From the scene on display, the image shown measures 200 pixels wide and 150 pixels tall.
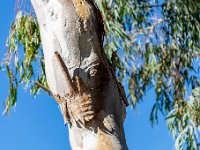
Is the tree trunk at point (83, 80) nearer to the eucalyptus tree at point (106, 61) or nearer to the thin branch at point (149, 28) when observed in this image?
the eucalyptus tree at point (106, 61)

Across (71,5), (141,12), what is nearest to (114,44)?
(141,12)

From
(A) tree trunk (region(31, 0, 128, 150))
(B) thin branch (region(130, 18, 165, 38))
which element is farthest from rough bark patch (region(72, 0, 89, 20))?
(B) thin branch (region(130, 18, 165, 38))

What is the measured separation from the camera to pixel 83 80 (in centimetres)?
151

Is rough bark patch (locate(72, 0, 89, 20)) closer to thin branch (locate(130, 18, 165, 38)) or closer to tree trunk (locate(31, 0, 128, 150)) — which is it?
tree trunk (locate(31, 0, 128, 150))

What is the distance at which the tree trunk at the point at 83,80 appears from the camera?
4.91ft

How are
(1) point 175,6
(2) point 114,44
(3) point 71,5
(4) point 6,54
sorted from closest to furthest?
1. (3) point 71,5
2. (4) point 6,54
3. (2) point 114,44
4. (1) point 175,6

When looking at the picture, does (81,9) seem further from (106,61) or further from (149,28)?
(149,28)

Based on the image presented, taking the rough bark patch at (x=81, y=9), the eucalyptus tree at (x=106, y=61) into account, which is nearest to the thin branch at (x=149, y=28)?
the eucalyptus tree at (x=106, y=61)

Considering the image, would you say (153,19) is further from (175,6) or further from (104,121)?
(104,121)

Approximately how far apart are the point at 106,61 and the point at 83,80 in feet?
0.39

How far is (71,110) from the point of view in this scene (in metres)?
1.52

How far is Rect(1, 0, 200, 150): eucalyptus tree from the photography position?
4.95ft

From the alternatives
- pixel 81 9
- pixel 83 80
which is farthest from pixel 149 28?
pixel 83 80

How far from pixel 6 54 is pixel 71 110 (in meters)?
2.16
